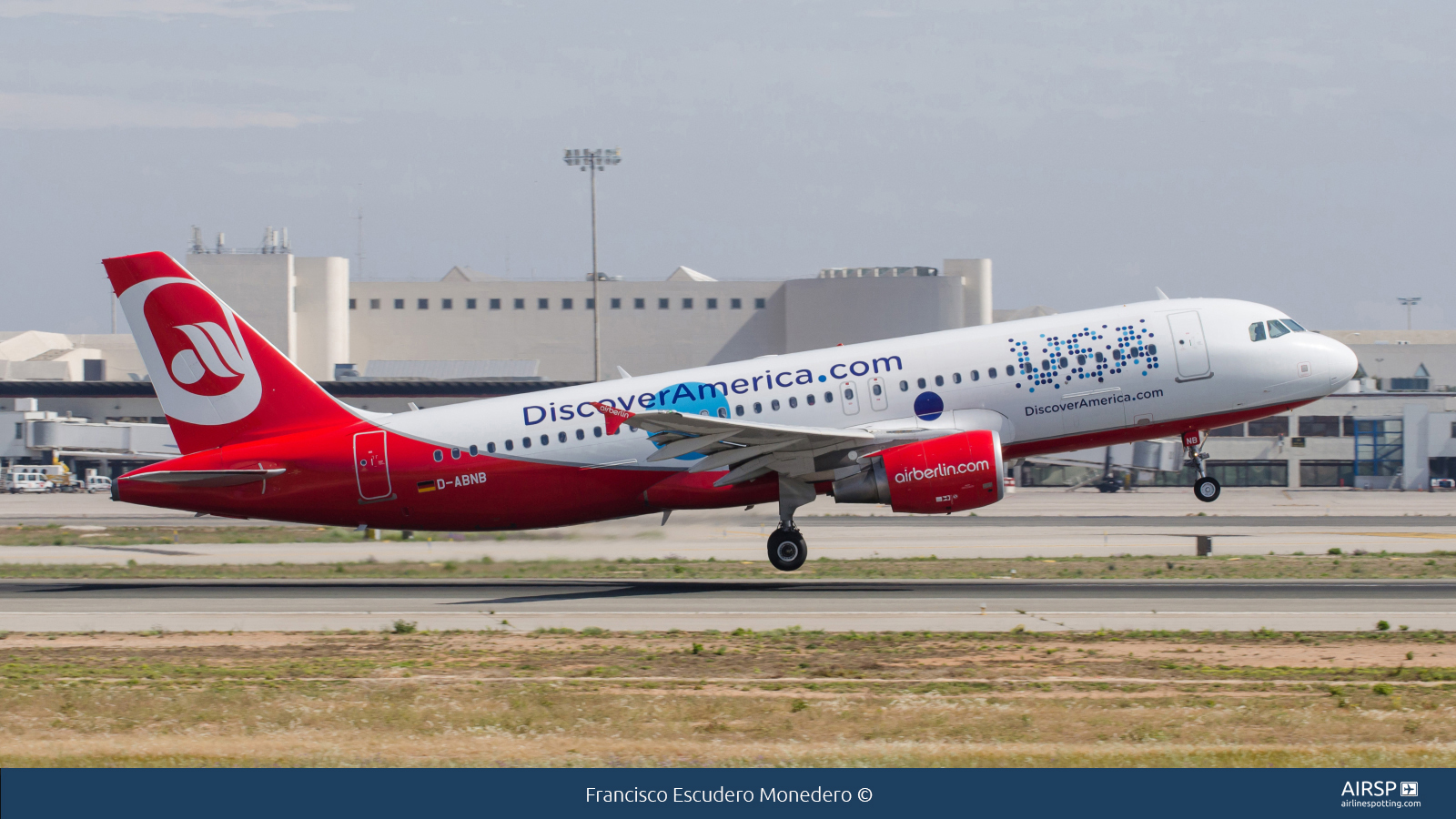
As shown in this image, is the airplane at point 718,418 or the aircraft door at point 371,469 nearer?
the airplane at point 718,418

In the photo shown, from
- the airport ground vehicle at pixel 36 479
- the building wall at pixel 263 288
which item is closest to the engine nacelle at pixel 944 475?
the airport ground vehicle at pixel 36 479

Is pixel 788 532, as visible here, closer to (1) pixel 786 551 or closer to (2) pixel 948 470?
(1) pixel 786 551

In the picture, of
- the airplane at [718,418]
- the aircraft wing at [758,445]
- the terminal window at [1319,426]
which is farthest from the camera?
the terminal window at [1319,426]

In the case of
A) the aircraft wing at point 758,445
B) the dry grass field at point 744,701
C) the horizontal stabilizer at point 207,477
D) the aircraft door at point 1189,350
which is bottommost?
the dry grass field at point 744,701

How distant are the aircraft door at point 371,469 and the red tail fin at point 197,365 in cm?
129

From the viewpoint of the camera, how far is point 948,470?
27922 millimetres

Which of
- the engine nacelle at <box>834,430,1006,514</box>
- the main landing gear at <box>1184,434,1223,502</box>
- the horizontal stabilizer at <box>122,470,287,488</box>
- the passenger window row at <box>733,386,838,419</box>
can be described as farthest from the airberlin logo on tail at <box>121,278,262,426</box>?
the main landing gear at <box>1184,434,1223,502</box>

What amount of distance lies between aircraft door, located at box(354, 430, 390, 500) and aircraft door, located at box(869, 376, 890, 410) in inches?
450

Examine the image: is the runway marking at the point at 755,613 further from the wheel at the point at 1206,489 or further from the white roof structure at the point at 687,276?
the white roof structure at the point at 687,276

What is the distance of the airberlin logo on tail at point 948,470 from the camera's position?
27859 millimetres

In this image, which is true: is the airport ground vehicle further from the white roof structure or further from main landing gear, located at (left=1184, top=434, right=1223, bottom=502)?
main landing gear, located at (left=1184, top=434, right=1223, bottom=502)

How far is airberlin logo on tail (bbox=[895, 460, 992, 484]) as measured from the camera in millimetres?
27859

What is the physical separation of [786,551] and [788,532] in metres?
0.44

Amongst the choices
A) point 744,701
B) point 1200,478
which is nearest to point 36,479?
point 1200,478
